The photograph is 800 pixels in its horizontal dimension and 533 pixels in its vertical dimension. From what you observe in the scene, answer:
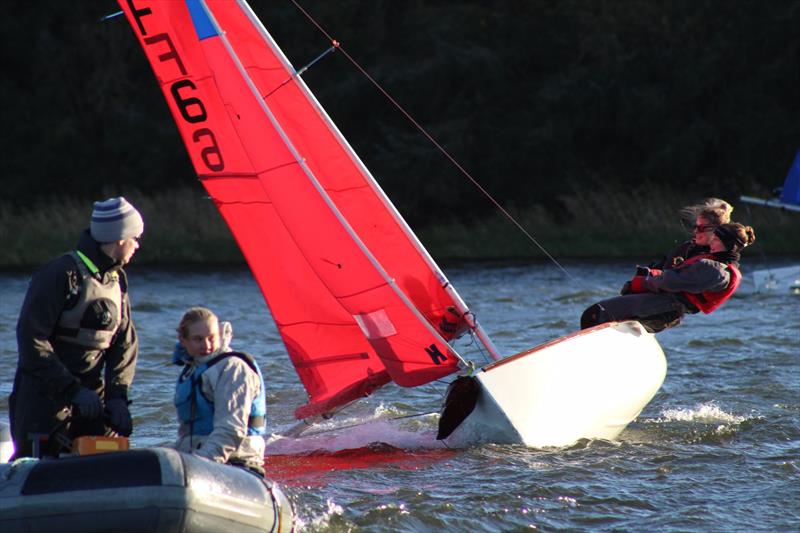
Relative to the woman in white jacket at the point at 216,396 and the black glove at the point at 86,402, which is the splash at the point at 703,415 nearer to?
the woman in white jacket at the point at 216,396

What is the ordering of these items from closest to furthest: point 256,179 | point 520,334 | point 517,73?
point 256,179 → point 520,334 → point 517,73

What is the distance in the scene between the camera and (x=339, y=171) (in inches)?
320

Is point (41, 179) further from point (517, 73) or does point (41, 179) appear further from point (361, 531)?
point (361, 531)

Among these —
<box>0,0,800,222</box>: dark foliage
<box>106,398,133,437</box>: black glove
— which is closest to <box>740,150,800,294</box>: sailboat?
<box>0,0,800,222</box>: dark foliage

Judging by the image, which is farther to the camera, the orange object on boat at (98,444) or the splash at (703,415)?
the splash at (703,415)

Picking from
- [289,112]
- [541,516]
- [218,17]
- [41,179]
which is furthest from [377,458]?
[41,179]

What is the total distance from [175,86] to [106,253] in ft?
10.4

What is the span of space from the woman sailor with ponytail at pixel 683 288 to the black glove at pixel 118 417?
3412 mm

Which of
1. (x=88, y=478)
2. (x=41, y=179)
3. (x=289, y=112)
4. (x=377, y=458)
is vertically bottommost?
(x=41, y=179)

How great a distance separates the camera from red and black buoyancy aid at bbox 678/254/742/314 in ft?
25.7

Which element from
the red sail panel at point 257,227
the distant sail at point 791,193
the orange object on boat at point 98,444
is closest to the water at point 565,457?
the red sail panel at point 257,227

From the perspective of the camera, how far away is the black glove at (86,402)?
524 cm

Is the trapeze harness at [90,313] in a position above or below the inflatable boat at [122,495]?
above

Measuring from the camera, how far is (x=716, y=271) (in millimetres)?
7707
